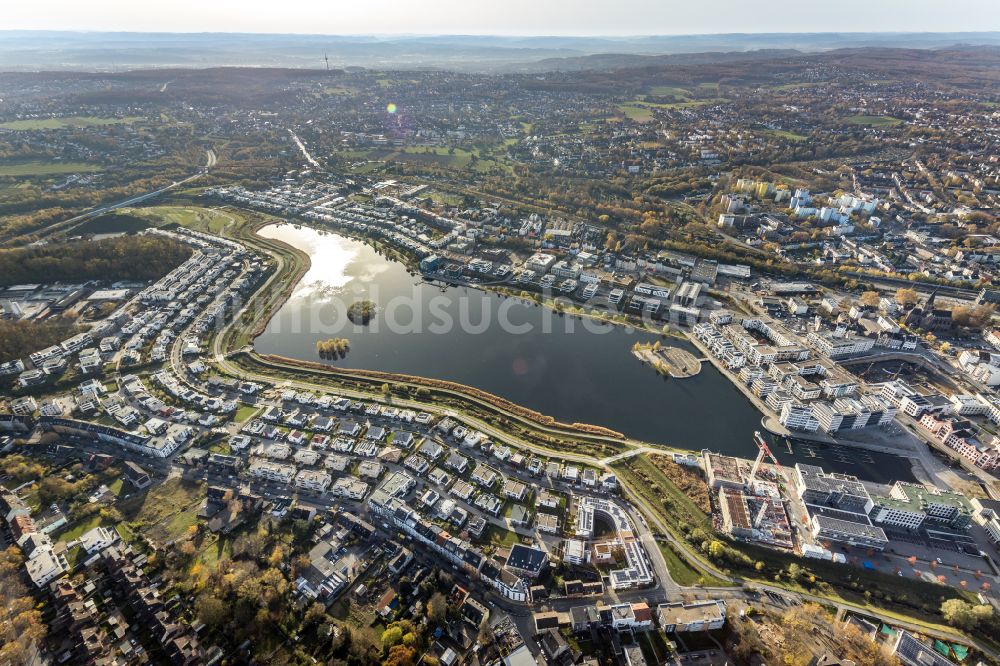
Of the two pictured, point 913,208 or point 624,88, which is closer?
point 913,208

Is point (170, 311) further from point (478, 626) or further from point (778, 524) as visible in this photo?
point (778, 524)

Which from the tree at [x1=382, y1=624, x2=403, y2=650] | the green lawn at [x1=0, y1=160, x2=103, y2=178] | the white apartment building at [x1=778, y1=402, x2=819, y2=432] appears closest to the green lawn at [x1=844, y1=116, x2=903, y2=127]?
the white apartment building at [x1=778, y1=402, x2=819, y2=432]

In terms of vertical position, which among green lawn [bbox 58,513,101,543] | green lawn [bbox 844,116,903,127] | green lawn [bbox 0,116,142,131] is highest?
green lawn [bbox 0,116,142,131]

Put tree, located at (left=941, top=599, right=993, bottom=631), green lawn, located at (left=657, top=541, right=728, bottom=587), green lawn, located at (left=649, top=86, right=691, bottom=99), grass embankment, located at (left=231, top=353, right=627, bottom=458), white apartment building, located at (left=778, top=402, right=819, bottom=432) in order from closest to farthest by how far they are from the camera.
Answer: tree, located at (left=941, top=599, right=993, bottom=631), green lawn, located at (left=657, top=541, right=728, bottom=587), grass embankment, located at (left=231, top=353, right=627, bottom=458), white apartment building, located at (left=778, top=402, right=819, bottom=432), green lawn, located at (left=649, top=86, right=691, bottom=99)

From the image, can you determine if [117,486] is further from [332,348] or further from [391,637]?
[391,637]

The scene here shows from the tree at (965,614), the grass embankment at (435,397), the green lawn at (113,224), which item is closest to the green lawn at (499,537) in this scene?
the grass embankment at (435,397)

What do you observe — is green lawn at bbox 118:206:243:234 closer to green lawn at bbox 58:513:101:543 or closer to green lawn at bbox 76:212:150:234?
green lawn at bbox 76:212:150:234


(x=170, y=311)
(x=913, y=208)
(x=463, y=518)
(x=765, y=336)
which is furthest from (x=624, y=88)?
(x=463, y=518)

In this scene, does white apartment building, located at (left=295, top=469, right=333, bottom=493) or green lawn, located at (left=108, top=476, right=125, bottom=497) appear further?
white apartment building, located at (left=295, top=469, right=333, bottom=493)
